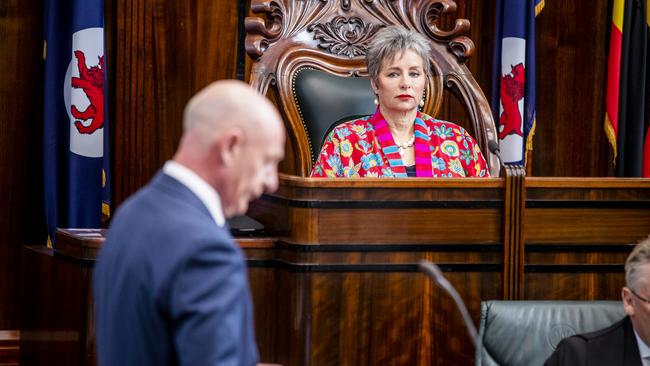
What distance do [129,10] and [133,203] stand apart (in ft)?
11.8

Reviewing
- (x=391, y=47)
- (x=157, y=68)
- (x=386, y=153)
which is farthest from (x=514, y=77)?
(x=157, y=68)

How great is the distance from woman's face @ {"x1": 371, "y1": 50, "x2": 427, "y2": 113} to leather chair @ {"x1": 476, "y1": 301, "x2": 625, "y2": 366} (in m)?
1.09

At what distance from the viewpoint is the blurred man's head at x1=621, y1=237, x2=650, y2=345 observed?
284cm

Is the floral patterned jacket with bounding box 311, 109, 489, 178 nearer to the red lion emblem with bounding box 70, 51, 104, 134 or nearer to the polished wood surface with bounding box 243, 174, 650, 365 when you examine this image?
the polished wood surface with bounding box 243, 174, 650, 365

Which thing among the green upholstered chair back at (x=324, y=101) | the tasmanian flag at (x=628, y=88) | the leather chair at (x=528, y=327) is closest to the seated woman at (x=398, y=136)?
the green upholstered chair back at (x=324, y=101)

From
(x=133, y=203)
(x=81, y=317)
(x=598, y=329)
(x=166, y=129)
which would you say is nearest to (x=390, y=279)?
(x=598, y=329)

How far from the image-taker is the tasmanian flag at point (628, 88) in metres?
5.39

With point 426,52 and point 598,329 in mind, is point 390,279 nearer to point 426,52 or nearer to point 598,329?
point 598,329

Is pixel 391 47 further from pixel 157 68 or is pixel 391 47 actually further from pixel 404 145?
pixel 157 68

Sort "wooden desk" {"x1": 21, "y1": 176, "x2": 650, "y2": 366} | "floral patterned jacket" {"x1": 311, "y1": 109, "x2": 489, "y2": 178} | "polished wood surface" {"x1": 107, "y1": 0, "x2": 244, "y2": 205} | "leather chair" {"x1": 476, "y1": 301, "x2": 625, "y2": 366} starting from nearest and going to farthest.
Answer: "leather chair" {"x1": 476, "y1": 301, "x2": 625, "y2": 366} < "wooden desk" {"x1": 21, "y1": 176, "x2": 650, "y2": 366} < "floral patterned jacket" {"x1": 311, "y1": 109, "x2": 489, "y2": 178} < "polished wood surface" {"x1": 107, "y1": 0, "x2": 244, "y2": 205}

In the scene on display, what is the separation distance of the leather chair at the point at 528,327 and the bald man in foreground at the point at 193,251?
1.62m

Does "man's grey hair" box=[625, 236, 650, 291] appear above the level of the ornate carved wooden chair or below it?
below

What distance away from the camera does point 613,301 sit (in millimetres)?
3277

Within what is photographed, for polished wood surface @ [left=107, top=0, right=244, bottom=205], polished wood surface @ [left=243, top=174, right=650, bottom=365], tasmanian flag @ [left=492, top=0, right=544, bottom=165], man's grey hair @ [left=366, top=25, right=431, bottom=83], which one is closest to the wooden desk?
polished wood surface @ [left=243, top=174, right=650, bottom=365]
